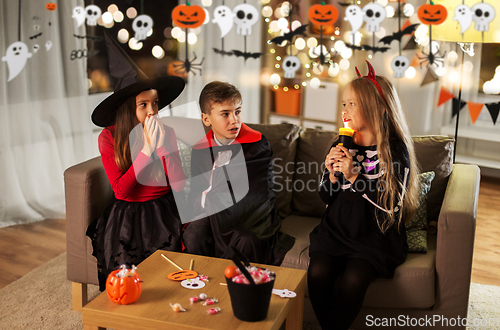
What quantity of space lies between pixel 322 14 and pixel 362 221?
1.79m

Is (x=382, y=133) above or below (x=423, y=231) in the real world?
above

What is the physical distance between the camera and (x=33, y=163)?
3.09 m

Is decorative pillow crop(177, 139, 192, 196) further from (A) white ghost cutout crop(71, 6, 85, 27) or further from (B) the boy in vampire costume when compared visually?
(A) white ghost cutout crop(71, 6, 85, 27)

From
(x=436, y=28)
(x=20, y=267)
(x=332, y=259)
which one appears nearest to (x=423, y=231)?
(x=332, y=259)

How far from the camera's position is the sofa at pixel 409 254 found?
5.62 ft

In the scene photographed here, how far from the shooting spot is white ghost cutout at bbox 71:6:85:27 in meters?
3.06

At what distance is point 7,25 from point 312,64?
8.09 ft

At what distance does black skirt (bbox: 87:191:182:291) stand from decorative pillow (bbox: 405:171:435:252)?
929mm

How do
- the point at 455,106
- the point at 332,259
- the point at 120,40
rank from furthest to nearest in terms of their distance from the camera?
the point at 455,106, the point at 120,40, the point at 332,259

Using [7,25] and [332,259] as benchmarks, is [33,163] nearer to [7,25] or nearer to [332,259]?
[7,25]

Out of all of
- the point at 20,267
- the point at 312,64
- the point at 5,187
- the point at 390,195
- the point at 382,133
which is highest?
the point at 312,64

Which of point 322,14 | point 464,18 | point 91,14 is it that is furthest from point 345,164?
point 91,14

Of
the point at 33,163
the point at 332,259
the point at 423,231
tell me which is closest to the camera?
the point at 332,259

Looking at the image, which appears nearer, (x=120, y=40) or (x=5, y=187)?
(x=5, y=187)
